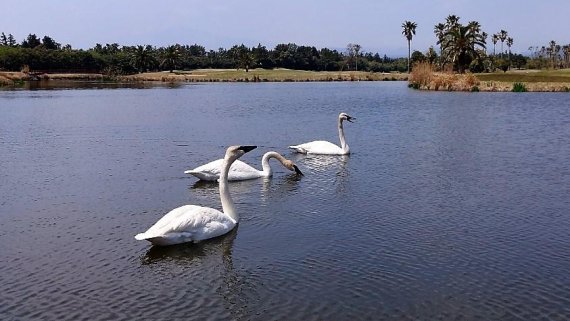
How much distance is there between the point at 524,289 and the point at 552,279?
76 centimetres

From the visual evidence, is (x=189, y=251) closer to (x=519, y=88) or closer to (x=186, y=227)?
(x=186, y=227)

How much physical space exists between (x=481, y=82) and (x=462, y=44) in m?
28.3

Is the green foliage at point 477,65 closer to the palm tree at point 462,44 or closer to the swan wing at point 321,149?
the palm tree at point 462,44

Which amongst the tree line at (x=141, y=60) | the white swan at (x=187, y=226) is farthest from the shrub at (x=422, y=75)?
the tree line at (x=141, y=60)

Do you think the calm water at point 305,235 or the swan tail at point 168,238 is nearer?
the calm water at point 305,235

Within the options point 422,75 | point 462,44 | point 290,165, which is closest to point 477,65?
point 462,44

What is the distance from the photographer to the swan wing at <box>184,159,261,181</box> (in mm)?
18922

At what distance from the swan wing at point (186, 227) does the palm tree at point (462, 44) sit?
300ft

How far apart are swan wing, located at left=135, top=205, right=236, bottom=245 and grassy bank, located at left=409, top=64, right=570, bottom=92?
193ft

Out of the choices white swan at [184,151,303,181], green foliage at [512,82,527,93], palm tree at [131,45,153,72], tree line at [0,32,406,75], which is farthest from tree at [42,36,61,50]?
white swan at [184,151,303,181]

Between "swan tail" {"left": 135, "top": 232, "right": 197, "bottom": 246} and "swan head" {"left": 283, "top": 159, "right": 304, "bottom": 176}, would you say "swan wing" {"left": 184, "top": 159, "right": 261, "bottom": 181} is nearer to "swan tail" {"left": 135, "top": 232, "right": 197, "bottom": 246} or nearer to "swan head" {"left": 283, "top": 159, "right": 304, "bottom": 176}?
"swan head" {"left": 283, "top": 159, "right": 304, "bottom": 176}

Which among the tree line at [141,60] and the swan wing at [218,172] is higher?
the tree line at [141,60]

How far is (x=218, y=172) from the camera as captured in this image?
1898 centimetres

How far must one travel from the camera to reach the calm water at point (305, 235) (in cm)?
980
